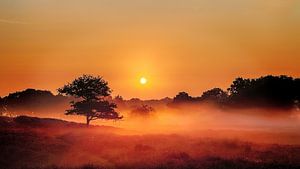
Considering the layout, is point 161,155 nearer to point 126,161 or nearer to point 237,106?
point 126,161

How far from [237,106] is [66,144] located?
73286mm

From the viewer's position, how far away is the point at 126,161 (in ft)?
129

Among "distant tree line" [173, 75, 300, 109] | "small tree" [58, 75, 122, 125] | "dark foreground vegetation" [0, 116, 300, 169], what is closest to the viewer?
"dark foreground vegetation" [0, 116, 300, 169]

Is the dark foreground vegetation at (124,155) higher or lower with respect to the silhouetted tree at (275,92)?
lower

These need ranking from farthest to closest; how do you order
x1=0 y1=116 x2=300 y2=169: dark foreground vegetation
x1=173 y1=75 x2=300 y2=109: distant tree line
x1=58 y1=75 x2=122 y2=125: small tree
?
x1=173 y1=75 x2=300 y2=109: distant tree line → x1=58 y1=75 x2=122 y2=125: small tree → x1=0 y1=116 x2=300 y2=169: dark foreground vegetation

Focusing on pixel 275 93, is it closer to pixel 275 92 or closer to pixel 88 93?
pixel 275 92

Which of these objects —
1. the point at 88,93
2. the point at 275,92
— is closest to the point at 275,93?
the point at 275,92

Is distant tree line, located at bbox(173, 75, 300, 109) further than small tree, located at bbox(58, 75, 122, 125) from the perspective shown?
Yes

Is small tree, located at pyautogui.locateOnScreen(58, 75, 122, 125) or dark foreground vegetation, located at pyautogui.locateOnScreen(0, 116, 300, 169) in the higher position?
small tree, located at pyautogui.locateOnScreen(58, 75, 122, 125)

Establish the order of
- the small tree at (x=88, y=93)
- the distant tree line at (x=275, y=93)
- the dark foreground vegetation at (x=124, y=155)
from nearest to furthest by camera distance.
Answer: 1. the dark foreground vegetation at (x=124, y=155)
2. the small tree at (x=88, y=93)
3. the distant tree line at (x=275, y=93)

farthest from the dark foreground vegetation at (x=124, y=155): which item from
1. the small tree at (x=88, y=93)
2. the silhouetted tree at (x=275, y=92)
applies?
the silhouetted tree at (x=275, y=92)

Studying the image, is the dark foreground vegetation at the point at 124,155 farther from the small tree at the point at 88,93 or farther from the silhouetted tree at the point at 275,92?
the silhouetted tree at the point at 275,92

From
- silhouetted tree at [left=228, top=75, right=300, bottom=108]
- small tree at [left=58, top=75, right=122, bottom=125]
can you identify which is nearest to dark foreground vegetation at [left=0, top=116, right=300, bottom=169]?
small tree at [left=58, top=75, right=122, bottom=125]

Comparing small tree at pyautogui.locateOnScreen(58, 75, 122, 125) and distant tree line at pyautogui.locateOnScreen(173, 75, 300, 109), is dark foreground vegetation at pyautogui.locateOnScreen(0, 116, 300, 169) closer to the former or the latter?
small tree at pyautogui.locateOnScreen(58, 75, 122, 125)
